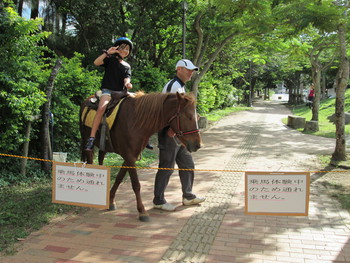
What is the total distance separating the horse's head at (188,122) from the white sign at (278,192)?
806mm

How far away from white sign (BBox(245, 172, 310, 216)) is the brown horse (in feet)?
2.90

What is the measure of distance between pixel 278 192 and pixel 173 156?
1.75 meters

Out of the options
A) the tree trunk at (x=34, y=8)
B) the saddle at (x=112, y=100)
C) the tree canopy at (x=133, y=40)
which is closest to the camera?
the saddle at (x=112, y=100)

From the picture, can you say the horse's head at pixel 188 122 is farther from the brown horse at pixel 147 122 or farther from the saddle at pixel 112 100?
the saddle at pixel 112 100

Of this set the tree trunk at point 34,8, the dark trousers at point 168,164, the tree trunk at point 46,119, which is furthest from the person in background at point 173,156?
the tree trunk at point 34,8

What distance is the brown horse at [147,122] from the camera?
Answer: 13.2 feet

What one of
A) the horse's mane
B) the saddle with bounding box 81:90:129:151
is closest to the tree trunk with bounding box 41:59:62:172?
the saddle with bounding box 81:90:129:151

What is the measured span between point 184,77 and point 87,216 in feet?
8.31

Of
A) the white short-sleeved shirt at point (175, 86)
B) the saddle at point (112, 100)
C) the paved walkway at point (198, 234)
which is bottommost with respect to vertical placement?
the paved walkway at point (198, 234)

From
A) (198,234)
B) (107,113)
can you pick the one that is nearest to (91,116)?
(107,113)

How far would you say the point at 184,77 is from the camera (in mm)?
4699

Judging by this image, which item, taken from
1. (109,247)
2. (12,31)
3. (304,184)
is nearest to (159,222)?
(109,247)

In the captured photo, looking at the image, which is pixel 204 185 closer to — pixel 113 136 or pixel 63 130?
pixel 113 136

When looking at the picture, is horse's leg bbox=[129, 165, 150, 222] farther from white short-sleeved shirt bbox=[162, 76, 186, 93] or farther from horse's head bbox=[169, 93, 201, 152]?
white short-sleeved shirt bbox=[162, 76, 186, 93]
